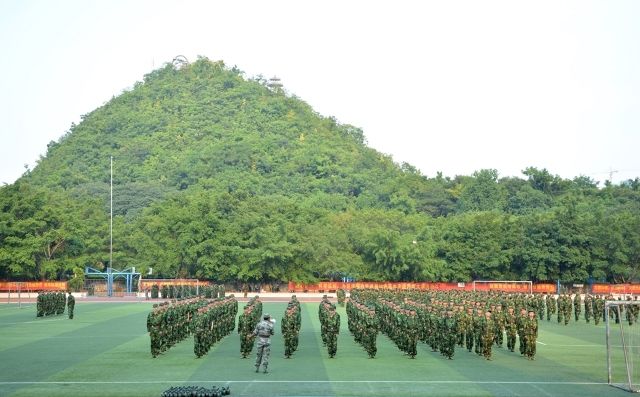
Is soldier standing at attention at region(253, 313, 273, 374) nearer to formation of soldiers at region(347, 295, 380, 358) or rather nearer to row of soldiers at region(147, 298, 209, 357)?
formation of soldiers at region(347, 295, 380, 358)

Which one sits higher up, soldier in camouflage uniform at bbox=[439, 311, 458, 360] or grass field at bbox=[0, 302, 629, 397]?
soldier in camouflage uniform at bbox=[439, 311, 458, 360]

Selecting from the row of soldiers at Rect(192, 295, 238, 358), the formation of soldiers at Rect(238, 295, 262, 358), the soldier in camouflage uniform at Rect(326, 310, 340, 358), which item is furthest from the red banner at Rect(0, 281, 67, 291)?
the soldier in camouflage uniform at Rect(326, 310, 340, 358)

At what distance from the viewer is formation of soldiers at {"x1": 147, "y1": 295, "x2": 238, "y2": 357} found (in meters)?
31.6

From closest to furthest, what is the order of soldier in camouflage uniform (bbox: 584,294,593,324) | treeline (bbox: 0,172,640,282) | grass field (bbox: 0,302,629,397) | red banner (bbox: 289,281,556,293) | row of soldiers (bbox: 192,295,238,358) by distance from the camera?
grass field (bbox: 0,302,629,397), row of soldiers (bbox: 192,295,238,358), soldier in camouflage uniform (bbox: 584,294,593,324), red banner (bbox: 289,281,556,293), treeline (bbox: 0,172,640,282)

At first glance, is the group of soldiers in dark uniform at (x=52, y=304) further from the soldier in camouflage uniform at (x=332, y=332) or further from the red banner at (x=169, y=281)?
the red banner at (x=169, y=281)

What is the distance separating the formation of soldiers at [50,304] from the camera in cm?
5400

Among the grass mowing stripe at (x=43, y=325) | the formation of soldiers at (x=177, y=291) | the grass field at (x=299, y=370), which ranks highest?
the formation of soldiers at (x=177, y=291)

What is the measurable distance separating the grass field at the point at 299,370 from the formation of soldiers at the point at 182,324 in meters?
0.42

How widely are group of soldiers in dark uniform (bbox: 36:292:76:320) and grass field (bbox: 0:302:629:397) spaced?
11667 mm

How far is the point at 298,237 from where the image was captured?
98375mm

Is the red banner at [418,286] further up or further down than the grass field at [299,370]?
further up

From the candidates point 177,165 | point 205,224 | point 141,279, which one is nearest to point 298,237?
point 205,224

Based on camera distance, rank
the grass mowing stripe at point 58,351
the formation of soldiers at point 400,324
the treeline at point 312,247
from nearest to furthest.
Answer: the grass mowing stripe at point 58,351, the formation of soldiers at point 400,324, the treeline at point 312,247

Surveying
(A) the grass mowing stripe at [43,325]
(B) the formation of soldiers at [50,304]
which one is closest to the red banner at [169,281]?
(A) the grass mowing stripe at [43,325]
